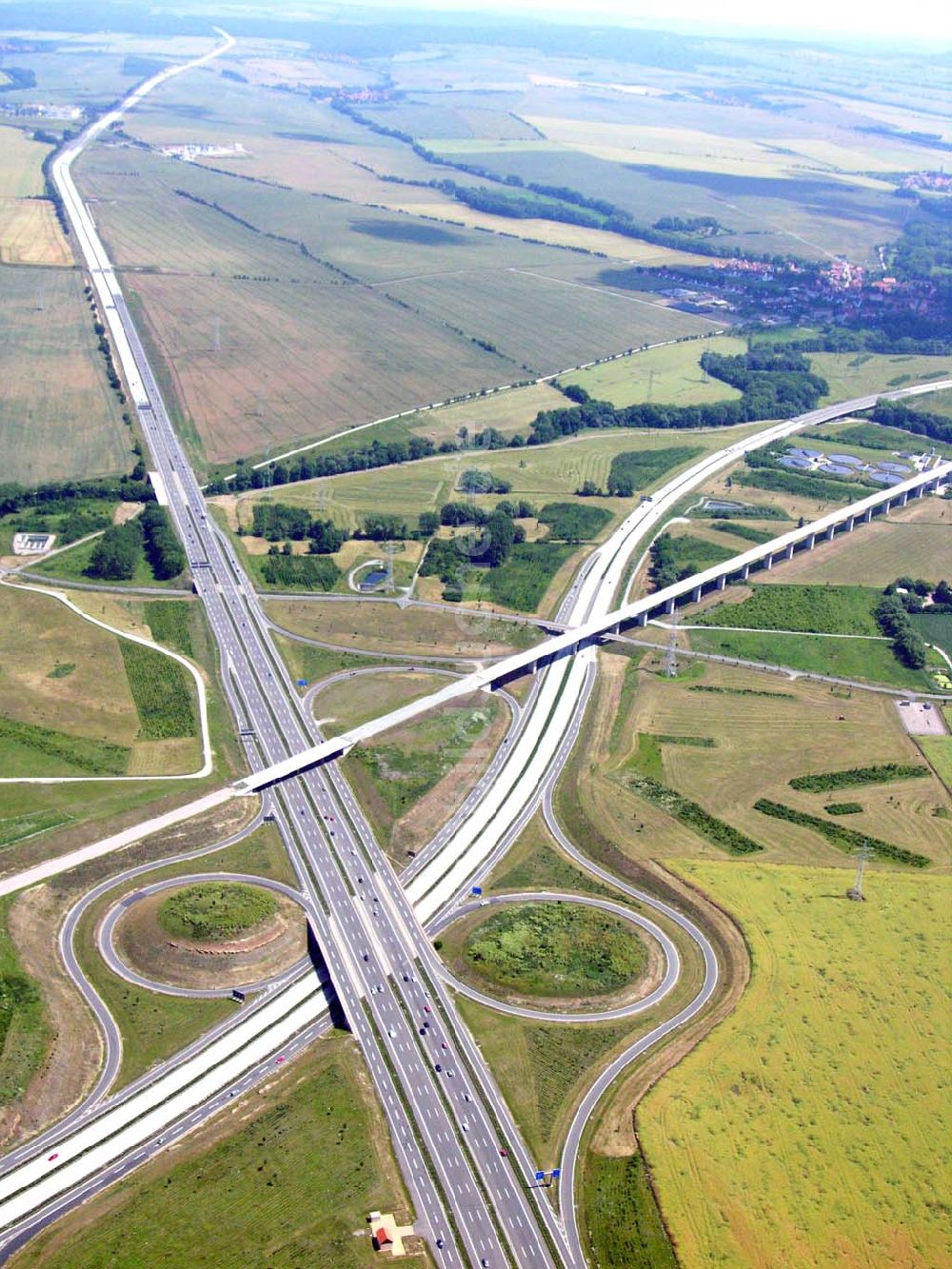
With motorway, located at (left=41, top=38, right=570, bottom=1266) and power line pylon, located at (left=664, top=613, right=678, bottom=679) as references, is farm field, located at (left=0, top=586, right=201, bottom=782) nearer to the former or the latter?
motorway, located at (left=41, top=38, right=570, bottom=1266)

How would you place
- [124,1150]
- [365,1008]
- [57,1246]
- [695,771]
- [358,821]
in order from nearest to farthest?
1. [57,1246]
2. [124,1150]
3. [365,1008]
4. [358,821]
5. [695,771]

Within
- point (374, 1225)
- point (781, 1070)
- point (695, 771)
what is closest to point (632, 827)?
point (695, 771)

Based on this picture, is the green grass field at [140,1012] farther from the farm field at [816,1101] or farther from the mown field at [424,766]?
the farm field at [816,1101]

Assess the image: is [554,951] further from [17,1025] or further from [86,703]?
[86,703]

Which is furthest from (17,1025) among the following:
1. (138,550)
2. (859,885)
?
(138,550)

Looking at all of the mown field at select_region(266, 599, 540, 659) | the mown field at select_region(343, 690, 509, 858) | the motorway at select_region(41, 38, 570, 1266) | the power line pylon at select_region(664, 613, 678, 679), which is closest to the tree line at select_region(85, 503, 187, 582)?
the mown field at select_region(266, 599, 540, 659)

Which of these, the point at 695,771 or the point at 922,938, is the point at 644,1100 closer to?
the point at 922,938

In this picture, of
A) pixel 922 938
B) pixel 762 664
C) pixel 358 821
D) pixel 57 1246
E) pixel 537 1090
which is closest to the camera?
pixel 57 1246
